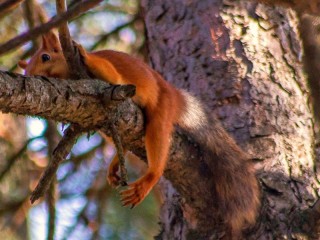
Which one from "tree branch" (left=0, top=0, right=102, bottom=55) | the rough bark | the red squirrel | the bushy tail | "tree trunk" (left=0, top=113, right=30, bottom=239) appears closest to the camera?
"tree branch" (left=0, top=0, right=102, bottom=55)

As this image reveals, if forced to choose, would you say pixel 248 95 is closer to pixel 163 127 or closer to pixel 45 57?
pixel 163 127

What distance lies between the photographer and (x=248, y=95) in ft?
7.30

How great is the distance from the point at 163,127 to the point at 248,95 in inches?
17.3

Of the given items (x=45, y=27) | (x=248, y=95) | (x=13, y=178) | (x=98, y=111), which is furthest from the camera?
(x=13, y=178)

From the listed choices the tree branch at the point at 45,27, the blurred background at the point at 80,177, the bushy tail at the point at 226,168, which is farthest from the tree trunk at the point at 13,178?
the tree branch at the point at 45,27

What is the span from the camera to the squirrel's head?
75.5 inches

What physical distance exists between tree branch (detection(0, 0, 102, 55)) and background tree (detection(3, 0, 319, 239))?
955 millimetres

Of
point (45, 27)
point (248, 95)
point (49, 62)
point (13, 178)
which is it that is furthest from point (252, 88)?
point (45, 27)

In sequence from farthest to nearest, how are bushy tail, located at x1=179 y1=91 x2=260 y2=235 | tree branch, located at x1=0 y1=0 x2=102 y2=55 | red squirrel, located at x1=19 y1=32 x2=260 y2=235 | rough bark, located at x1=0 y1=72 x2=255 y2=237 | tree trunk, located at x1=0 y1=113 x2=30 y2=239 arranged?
tree trunk, located at x1=0 y1=113 x2=30 y2=239
bushy tail, located at x1=179 y1=91 x2=260 y2=235
red squirrel, located at x1=19 y1=32 x2=260 y2=235
rough bark, located at x1=0 y1=72 x2=255 y2=237
tree branch, located at x1=0 y1=0 x2=102 y2=55

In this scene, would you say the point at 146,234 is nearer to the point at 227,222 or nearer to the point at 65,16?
the point at 227,222

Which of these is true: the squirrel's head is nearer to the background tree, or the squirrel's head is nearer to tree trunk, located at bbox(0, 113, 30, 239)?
the background tree

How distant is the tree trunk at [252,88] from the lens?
80.0 inches

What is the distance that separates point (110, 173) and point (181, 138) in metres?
0.29

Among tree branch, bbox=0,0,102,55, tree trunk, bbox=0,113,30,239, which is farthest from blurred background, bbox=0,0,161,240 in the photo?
tree branch, bbox=0,0,102,55
